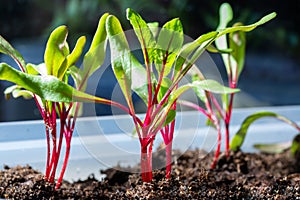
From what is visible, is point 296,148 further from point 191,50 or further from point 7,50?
point 7,50

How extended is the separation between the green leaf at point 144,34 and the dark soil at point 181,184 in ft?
0.52

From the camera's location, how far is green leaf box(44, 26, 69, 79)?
19.0 inches

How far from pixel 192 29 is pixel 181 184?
90 cm

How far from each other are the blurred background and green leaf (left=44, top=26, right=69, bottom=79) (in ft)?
0.93

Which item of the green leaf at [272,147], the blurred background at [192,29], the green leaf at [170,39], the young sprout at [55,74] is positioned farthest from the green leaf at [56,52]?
the green leaf at [272,147]

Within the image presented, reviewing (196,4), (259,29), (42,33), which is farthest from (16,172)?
(259,29)

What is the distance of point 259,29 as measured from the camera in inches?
60.1

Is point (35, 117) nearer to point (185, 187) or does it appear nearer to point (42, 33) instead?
point (42, 33)

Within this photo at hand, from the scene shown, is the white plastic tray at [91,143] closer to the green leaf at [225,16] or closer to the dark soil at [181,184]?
the dark soil at [181,184]

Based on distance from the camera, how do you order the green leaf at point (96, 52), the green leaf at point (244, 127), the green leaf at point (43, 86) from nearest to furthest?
1. the green leaf at point (43, 86)
2. the green leaf at point (96, 52)
3. the green leaf at point (244, 127)

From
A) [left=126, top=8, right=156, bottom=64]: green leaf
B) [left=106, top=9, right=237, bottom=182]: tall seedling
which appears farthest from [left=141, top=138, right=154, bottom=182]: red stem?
[left=126, top=8, right=156, bottom=64]: green leaf

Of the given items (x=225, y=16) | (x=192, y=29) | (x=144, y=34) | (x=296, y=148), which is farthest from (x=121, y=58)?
(x=192, y=29)

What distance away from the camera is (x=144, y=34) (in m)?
0.49

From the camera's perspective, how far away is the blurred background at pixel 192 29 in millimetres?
1164
